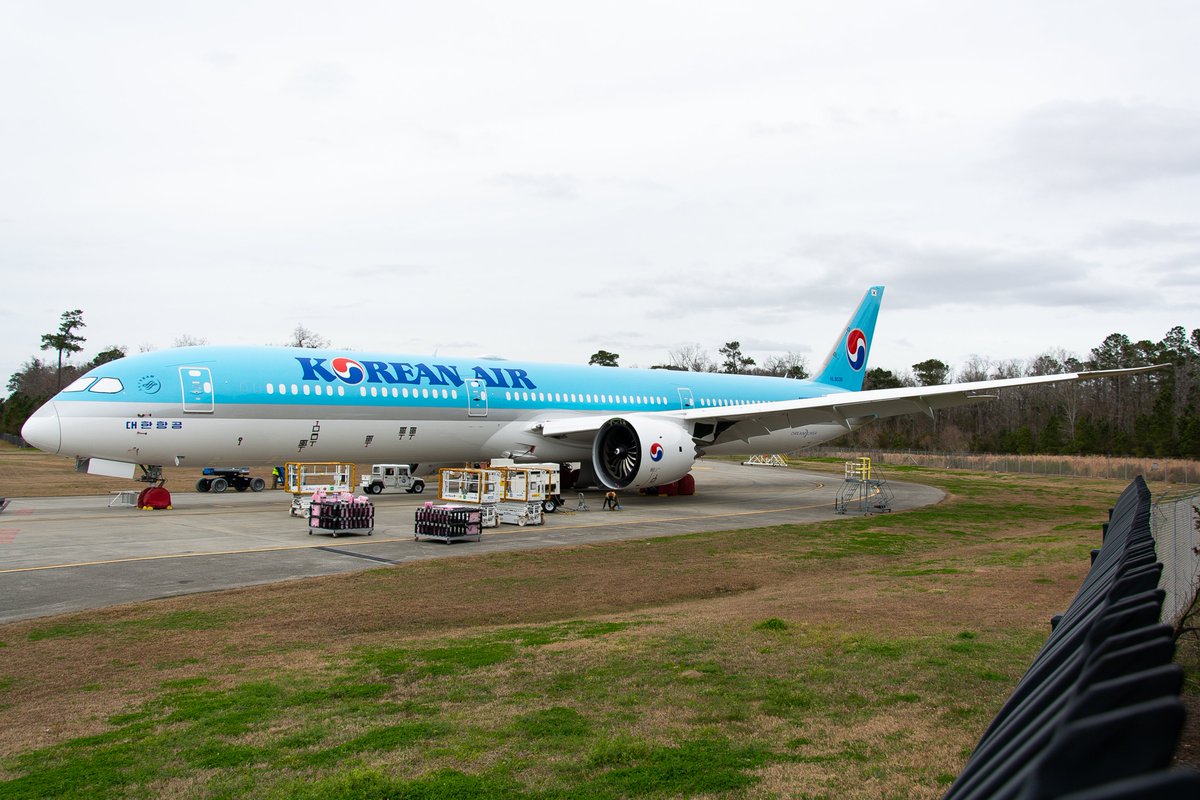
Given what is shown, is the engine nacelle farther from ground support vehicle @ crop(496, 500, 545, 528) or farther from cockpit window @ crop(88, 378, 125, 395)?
cockpit window @ crop(88, 378, 125, 395)

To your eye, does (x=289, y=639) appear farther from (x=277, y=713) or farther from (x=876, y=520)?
(x=876, y=520)

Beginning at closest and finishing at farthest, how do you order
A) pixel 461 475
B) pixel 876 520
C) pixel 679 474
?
pixel 461 475, pixel 876 520, pixel 679 474

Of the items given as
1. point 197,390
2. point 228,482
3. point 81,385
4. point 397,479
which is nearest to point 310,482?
point 197,390

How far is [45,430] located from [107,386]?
1.57 m

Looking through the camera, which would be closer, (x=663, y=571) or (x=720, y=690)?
(x=720, y=690)

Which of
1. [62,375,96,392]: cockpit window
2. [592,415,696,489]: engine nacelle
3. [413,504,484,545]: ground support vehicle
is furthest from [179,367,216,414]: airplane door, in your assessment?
[592,415,696,489]: engine nacelle

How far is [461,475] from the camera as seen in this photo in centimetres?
2097

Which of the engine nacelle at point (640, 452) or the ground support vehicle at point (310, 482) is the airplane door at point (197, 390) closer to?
the ground support vehicle at point (310, 482)

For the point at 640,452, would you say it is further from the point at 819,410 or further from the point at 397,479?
the point at 397,479

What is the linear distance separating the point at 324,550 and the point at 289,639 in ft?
21.6

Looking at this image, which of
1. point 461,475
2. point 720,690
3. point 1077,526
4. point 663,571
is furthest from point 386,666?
point 1077,526

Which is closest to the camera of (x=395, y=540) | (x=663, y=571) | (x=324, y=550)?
(x=663, y=571)

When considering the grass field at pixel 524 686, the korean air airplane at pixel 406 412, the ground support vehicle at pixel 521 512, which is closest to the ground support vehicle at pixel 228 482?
the korean air airplane at pixel 406 412

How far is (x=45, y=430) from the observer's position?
1897cm
